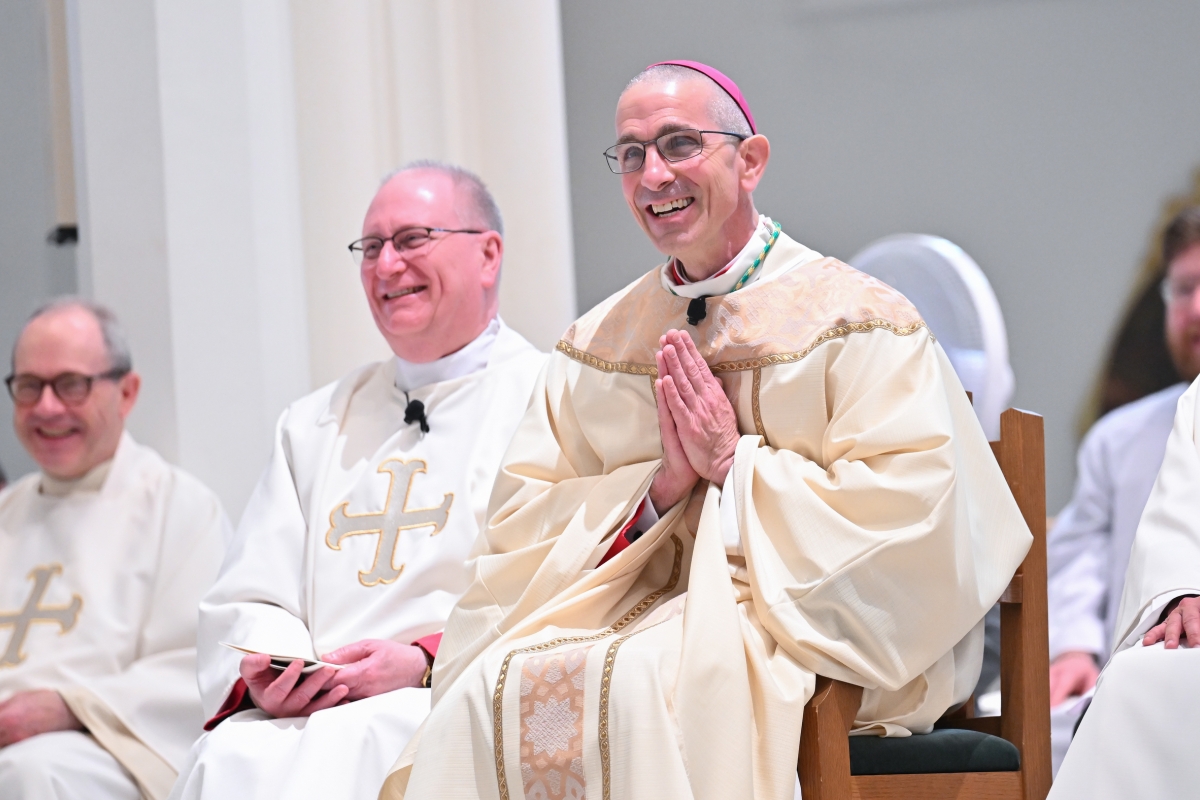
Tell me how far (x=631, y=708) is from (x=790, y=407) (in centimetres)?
85

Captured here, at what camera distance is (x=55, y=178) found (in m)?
6.26

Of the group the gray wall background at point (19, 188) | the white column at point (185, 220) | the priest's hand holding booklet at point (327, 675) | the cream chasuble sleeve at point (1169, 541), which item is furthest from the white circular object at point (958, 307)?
the gray wall background at point (19, 188)

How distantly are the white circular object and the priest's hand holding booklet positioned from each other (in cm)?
178

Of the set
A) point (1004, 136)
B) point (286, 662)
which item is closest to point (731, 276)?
point (286, 662)

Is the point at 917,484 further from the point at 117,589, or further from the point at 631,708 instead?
the point at 117,589

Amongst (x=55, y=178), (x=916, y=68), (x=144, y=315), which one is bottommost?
(x=144, y=315)

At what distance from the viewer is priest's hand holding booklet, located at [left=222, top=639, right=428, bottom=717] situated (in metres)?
3.67

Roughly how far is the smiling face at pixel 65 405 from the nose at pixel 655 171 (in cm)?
254

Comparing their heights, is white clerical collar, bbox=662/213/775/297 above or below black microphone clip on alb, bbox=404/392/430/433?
above

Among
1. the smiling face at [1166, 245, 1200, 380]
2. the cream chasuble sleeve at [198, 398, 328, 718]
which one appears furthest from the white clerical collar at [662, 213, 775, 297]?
the smiling face at [1166, 245, 1200, 380]

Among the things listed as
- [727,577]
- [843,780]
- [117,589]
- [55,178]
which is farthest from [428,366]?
[55,178]

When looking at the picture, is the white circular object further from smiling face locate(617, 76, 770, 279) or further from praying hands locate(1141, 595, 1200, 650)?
praying hands locate(1141, 595, 1200, 650)

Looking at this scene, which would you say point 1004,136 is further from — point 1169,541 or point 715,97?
point 1169,541

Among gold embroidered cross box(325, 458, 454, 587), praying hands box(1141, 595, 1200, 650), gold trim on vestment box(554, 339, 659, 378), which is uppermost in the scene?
gold trim on vestment box(554, 339, 659, 378)
